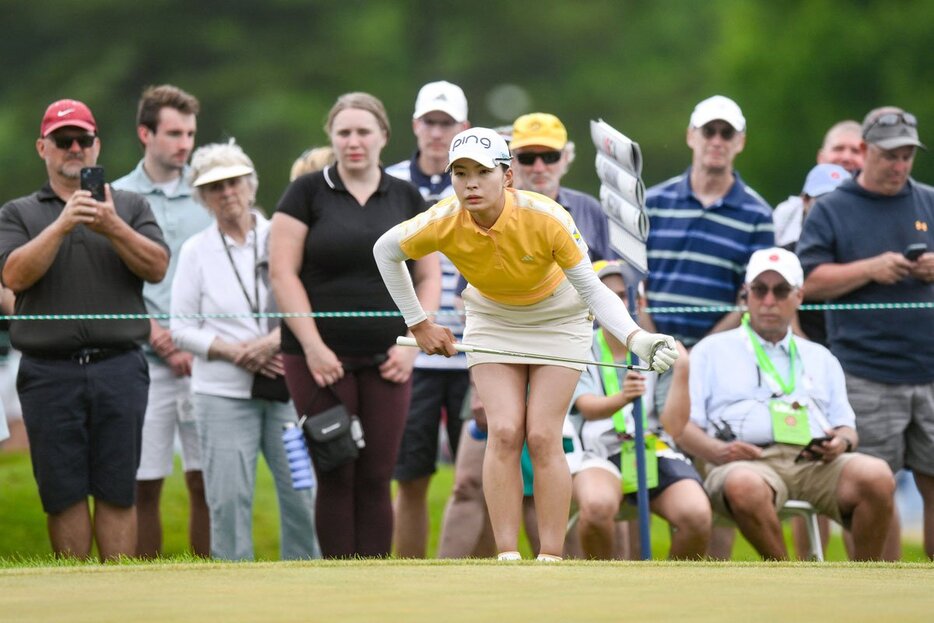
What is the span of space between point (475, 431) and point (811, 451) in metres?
1.77

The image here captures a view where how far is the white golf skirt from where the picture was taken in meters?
8.36

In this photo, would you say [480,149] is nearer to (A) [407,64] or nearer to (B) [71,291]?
(B) [71,291]

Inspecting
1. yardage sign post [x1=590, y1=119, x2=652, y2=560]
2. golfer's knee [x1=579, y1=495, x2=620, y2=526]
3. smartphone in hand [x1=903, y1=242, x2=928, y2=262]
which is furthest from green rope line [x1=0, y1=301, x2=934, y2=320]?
golfer's knee [x1=579, y1=495, x2=620, y2=526]

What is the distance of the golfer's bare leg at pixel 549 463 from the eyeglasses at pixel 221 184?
2.74m

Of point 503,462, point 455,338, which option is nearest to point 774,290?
point 455,338

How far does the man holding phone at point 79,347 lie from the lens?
912 centimetres

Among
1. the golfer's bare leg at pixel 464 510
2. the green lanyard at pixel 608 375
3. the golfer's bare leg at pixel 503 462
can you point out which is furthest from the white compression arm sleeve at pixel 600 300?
the golfer's bare leg at pixel 464 510

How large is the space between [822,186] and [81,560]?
500 cm

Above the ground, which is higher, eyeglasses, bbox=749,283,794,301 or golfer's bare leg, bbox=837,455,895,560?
eyeglasses, bbox=749,283,794,301

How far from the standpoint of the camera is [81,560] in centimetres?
887

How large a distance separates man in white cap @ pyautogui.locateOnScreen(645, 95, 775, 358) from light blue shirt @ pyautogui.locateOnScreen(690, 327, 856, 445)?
19.2 inches

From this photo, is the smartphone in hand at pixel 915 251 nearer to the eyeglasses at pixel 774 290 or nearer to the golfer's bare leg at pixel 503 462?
the eyeglasses at pixel 774 290

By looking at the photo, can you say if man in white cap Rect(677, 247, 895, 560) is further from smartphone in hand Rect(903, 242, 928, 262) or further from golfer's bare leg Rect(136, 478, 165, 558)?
golfer's bare leg Rect(136, 478, 165, 558)

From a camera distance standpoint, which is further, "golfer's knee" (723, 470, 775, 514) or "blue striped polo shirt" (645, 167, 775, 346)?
"blue striped polo shirt" (645, 167, 775, 346)
